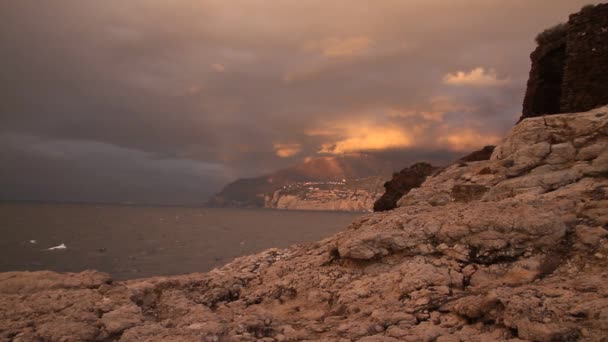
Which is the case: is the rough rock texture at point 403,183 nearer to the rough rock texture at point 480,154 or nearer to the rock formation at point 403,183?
the rock formation at point 403,183

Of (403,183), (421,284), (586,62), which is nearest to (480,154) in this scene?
(403,183)

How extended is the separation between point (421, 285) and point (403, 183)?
16627mm

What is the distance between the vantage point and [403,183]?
25688 millimetres

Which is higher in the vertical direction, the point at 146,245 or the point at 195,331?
the point at 195,331

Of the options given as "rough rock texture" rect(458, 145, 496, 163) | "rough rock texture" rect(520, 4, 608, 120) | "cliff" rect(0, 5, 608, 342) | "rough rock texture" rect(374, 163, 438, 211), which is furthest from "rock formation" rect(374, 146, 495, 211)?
"cliff" rect(0, 5, 608, 342)

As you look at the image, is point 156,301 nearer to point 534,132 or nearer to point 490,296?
point 490,296

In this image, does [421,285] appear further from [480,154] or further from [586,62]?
[586,62]

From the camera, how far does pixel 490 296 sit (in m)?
8.01

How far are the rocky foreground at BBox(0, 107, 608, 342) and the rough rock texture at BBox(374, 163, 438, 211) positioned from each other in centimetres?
1004

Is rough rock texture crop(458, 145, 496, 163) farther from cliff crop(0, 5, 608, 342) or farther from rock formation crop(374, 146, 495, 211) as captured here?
cliff crop(0, 5, 608, 342)

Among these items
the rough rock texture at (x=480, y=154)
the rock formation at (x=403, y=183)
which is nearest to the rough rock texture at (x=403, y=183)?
the rock formation at (x=403, y=183)

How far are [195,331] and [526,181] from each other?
13.0m

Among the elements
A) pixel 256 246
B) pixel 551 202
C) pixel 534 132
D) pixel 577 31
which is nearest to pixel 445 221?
pixel 551 202

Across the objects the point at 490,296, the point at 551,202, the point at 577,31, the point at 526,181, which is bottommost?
the point at 490,296
